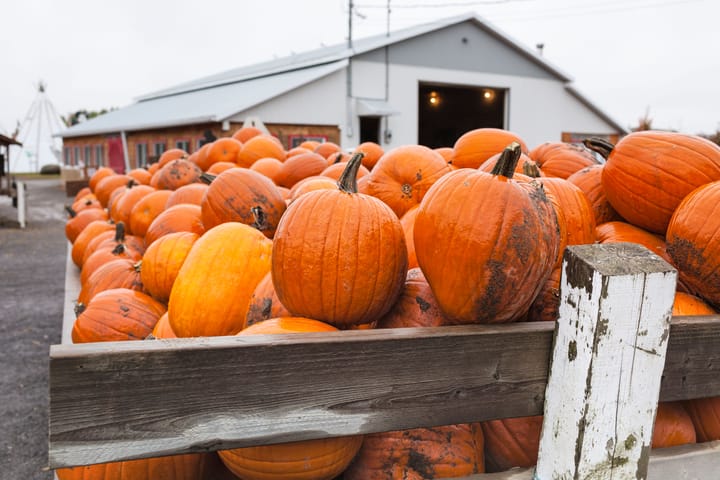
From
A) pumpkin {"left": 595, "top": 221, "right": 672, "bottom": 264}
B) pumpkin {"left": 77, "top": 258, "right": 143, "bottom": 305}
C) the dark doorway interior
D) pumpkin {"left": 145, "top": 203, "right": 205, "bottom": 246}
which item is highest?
the dark doorway interior

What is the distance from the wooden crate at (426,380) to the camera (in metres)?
0.97

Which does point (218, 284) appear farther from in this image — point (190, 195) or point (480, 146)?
point (190, 195)

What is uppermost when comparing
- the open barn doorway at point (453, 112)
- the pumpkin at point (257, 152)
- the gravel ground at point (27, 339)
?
the open barn doorway at point (453, 112)

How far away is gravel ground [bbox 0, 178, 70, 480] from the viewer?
3.35m

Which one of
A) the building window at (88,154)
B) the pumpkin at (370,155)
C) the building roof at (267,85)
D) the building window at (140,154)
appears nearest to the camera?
the pumpkin at (370,155)

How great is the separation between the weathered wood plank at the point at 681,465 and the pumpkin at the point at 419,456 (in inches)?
4.7

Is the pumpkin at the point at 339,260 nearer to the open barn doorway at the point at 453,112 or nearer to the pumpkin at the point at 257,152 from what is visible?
the pumpkin at the point at 257,152

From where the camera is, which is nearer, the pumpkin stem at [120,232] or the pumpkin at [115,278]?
the pumpkin at [115,278]

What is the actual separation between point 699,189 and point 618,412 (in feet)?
2.67

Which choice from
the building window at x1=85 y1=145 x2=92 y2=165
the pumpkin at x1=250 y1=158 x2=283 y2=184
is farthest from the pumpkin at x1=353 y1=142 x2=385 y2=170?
the building window at x1=85 y1=145 x2=92 y2=165

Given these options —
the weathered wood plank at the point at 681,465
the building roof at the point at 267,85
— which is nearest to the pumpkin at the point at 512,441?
the weathered wood plank at the point at 681,465

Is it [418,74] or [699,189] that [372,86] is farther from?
[699,189]

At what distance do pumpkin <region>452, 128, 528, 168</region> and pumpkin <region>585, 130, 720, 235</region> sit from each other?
64cm

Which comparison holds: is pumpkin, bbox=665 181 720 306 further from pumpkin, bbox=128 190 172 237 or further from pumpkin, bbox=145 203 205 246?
pumpkin, bbox=128 190 172 237
